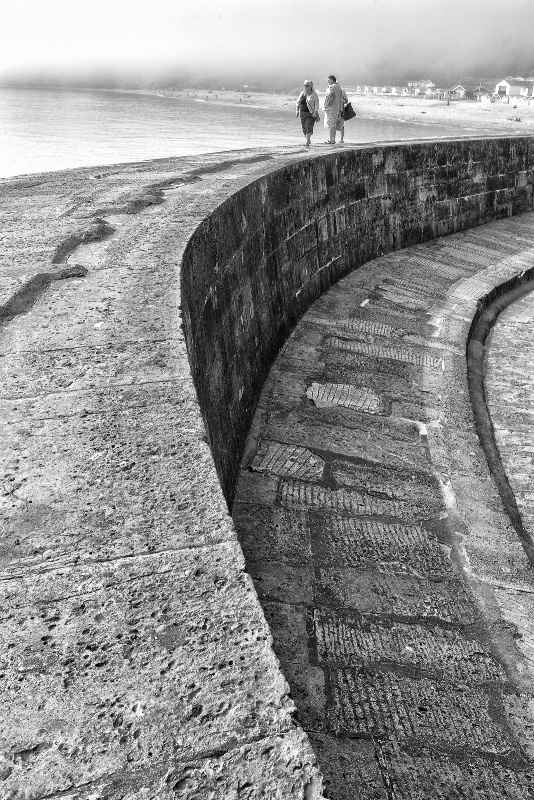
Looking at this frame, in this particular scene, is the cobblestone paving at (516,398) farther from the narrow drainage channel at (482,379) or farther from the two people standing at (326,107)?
the two people standing at (326,107)

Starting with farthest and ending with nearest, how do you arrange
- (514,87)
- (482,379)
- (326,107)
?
(514,87), (326,107), (482,379)

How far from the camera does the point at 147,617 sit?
5.26ft

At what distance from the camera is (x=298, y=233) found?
8.00 meters

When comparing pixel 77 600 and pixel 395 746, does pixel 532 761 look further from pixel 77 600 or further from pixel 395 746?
pixel 77 600

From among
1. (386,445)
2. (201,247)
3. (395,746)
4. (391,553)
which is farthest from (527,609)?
(201,247)

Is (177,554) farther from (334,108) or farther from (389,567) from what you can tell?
(334,108)

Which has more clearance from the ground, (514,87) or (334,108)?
(514,87)

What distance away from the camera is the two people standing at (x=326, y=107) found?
41.3 ft

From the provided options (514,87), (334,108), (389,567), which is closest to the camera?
(389,567)

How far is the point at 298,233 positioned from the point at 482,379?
2.38 m

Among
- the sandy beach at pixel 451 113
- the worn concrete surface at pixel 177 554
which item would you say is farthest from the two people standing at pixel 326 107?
the sandy beach at pixel 451 113

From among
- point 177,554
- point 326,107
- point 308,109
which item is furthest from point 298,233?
point 177,554

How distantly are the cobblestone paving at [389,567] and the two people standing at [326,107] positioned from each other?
20.8 feet

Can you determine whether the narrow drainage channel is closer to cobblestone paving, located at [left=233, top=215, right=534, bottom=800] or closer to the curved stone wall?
cobblestone paving, located at [left=233, top=215, right=534, bottom=800]
